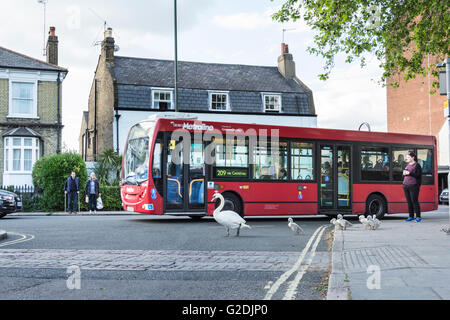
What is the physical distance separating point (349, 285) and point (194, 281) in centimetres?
181

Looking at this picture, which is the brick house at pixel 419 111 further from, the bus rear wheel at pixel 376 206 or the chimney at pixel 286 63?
the bus rear wheel at pixel 376 206

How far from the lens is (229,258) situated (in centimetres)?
766

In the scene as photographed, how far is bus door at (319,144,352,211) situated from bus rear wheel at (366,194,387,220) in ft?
2.76

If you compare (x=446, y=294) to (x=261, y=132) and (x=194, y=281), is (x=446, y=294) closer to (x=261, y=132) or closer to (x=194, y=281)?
(x=194, y=281)

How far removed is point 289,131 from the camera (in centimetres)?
1628

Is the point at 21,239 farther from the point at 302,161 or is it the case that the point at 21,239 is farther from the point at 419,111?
the point at 419,111

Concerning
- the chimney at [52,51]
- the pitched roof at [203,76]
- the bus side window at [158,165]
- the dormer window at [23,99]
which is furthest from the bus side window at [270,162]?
the chimney at [52,51]

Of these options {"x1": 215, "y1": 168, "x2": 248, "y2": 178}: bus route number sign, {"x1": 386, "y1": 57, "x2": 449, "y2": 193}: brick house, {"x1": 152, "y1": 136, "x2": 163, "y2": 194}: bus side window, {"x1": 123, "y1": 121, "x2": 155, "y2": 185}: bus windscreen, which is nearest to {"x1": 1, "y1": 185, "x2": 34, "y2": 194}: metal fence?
{"x1": 123, "y1": 121, "x2": 155, "y2": 185}: bus windscreen

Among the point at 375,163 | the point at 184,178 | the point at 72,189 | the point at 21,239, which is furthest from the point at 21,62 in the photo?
the point at 21,239

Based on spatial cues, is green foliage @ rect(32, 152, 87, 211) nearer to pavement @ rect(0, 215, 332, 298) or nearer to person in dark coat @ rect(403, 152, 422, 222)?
pavement @ rect(0, 215, 332, 298)

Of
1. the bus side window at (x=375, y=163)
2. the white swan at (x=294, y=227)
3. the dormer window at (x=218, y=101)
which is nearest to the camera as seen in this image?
the white swan at (x=294, y=227)

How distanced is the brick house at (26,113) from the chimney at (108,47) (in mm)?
6152

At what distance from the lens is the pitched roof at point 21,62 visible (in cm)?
2814

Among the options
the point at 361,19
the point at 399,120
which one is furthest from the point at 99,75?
the point at 399,120
